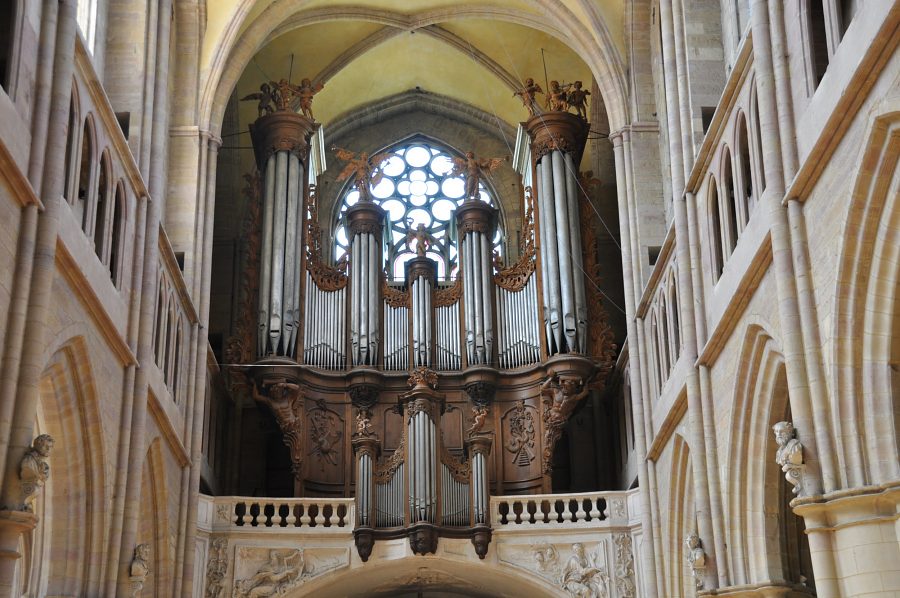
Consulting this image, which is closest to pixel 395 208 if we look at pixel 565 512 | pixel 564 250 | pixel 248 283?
pixel 248 283

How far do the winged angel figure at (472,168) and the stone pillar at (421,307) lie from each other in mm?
1995

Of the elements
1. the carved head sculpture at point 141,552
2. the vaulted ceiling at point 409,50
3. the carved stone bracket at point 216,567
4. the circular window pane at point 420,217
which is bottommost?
the carved head sculpture at point 141,552

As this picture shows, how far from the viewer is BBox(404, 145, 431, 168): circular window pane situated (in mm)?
30141

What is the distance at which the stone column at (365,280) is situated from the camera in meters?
24.6

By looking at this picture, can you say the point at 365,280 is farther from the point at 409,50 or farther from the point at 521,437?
the point at 409,50

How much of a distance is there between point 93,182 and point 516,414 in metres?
10.8

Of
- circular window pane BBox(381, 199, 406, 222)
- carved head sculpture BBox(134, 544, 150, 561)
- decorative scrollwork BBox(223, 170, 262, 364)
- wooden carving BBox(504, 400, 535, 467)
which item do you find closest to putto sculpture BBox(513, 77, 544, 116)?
circular window pane BBox(381, 199, 406, 222)

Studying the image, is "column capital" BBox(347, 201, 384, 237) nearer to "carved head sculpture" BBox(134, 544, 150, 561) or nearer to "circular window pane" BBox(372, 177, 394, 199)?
"circular window pane" BBox(372, 177, 394, 199)

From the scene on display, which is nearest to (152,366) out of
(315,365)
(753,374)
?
(315,365)

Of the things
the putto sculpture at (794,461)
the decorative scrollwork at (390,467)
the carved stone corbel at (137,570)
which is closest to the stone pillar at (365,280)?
the decorative scrollwork at (390,467)

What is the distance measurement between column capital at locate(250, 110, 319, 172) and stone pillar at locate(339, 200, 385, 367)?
66.1 inches

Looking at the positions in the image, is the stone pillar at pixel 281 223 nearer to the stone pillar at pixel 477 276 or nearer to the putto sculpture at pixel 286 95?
the putto sculpture at pixel 286 95

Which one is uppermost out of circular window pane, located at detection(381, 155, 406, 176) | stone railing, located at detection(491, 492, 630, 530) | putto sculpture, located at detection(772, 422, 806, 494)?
circular window pane, located at detection(381, 155, 406, 176)

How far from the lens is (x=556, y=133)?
25562 millimetres
